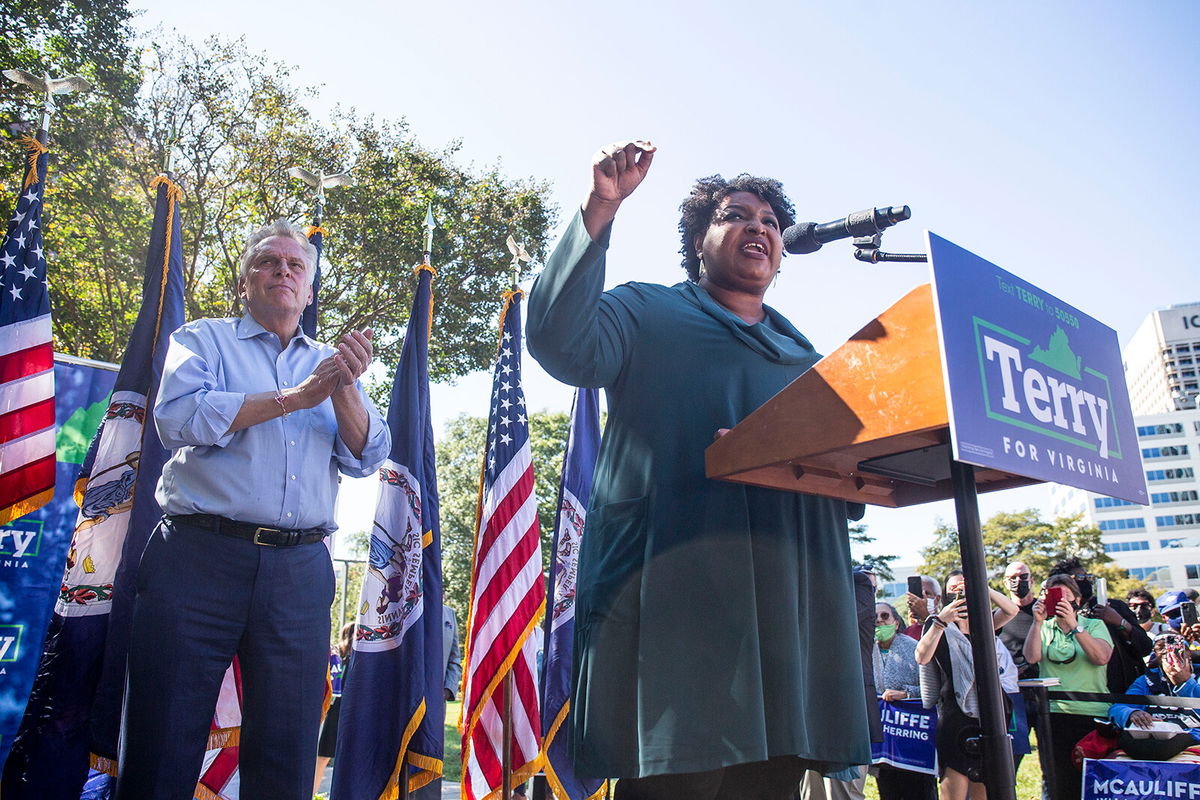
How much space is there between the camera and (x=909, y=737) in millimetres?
6074

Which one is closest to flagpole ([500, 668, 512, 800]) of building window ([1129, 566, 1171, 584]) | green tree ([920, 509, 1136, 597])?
green tree ([920, 509, 1136, 597])

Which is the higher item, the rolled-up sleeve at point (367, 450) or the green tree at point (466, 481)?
the green tree at point (466, 481)

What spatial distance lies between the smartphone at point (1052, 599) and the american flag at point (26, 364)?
6682mm

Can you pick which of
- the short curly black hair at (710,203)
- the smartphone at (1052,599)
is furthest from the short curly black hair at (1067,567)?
the short curly black hair at (710,203)

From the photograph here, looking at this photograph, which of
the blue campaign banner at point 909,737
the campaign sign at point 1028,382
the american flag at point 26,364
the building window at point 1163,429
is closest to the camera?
the campaign sign at point 1028,382

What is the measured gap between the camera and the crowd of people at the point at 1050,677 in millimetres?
4906

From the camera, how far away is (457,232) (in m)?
12.3

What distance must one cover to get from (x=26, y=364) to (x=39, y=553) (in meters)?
1.19

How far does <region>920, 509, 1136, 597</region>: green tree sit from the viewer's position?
38.7 metres

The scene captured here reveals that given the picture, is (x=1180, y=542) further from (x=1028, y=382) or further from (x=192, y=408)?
(x=192, y=408)

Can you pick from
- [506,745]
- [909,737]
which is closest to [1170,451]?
[909,737]

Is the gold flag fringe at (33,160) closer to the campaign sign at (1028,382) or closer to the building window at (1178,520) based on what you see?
the campaign sign at (1028,382)

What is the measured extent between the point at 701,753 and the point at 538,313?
2.85 ft

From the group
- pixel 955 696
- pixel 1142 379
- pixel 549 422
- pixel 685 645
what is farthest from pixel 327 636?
pixel 1142 379
